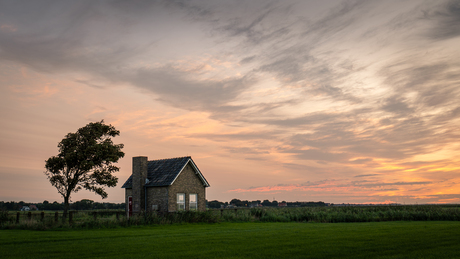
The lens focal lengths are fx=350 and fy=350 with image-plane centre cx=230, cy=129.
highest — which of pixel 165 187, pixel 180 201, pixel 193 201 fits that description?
pixel 165 187

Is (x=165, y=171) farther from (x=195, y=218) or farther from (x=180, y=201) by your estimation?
(x=195, y=218)

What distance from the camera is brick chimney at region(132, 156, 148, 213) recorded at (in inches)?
1508

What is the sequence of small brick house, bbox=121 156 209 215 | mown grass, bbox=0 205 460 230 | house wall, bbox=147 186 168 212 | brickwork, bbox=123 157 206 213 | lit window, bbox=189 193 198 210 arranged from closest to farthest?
1. mown grass, bbox=0 205 460 230
2. house wall, bbox=147 186 168 212
3. brickwork, bbox=123 157 206 213
4. small brick house, bbox=121 156 209 215
5. lit window, bbox=189 193 198 210

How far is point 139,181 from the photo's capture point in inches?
1521

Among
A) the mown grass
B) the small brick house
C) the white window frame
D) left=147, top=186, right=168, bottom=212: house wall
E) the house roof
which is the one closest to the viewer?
the mown grass

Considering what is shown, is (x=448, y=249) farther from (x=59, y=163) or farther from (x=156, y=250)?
(x=59, y=163)

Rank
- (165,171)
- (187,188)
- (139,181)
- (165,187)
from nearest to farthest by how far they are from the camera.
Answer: (165,187), (139,181), (165,171), (187,188)

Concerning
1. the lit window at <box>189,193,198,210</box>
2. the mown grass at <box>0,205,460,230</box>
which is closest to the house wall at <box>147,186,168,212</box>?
the mown grass at <box>0,205,460,230</box>

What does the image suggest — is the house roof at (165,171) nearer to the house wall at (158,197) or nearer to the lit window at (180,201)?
the house wall at (158,197)

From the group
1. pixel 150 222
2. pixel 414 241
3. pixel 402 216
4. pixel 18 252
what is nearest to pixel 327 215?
pixel 402 216

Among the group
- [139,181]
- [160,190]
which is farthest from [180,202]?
[139,181]

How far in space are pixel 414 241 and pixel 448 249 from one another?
236cm

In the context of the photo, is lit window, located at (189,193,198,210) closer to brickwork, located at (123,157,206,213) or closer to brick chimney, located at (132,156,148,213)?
brickwork, located at (123,157,206,213)

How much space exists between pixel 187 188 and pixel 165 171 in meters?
3.14
